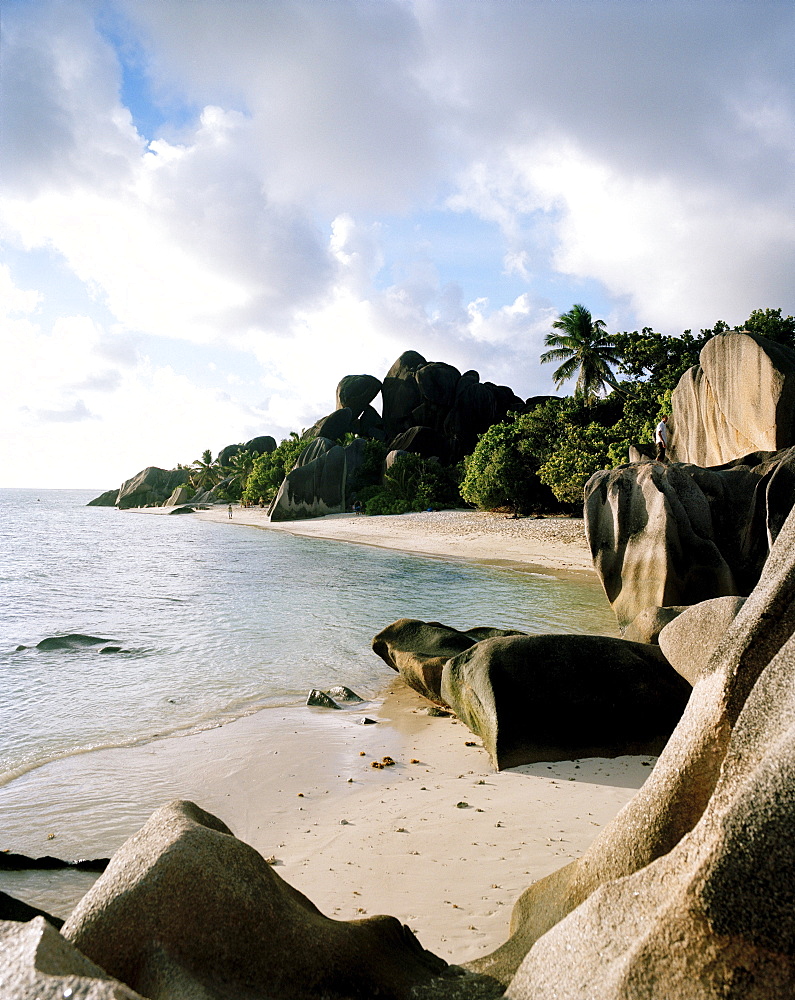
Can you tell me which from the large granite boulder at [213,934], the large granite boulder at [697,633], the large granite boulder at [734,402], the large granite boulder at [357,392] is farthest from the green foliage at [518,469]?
the large granite boulder at [213,934]

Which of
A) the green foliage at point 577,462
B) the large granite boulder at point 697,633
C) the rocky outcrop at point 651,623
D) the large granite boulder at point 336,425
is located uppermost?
the large granite boulder at point 336,425

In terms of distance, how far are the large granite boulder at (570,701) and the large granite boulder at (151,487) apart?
8749 centimetres

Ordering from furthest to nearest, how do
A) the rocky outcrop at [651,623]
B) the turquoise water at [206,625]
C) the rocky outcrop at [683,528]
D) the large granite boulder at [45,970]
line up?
the rocky outcrop at [683,528], the rocky outcrop at [651,623], the turquoise water at [206,625], the large granite boulder at [45,970]

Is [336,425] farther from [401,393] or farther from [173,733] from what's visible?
[173,733]

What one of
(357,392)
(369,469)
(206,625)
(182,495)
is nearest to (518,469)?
(369,469)

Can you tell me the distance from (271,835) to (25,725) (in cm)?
429

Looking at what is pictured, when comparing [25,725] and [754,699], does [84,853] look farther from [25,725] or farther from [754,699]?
[754,699]

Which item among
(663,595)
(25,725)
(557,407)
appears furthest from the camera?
(557,407)

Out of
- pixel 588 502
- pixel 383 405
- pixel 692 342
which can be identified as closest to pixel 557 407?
pixel 692 342

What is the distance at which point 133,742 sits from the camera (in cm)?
666

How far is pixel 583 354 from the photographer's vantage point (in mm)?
37531

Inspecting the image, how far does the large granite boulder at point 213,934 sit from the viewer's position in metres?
1.87

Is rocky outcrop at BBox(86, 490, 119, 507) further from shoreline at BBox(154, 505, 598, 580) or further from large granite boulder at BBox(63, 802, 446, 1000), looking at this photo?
large granite boulder at BBox(63, 802, 446, 1000)

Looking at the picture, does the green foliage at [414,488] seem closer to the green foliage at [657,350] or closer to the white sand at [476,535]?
the white sand at [476,535]
